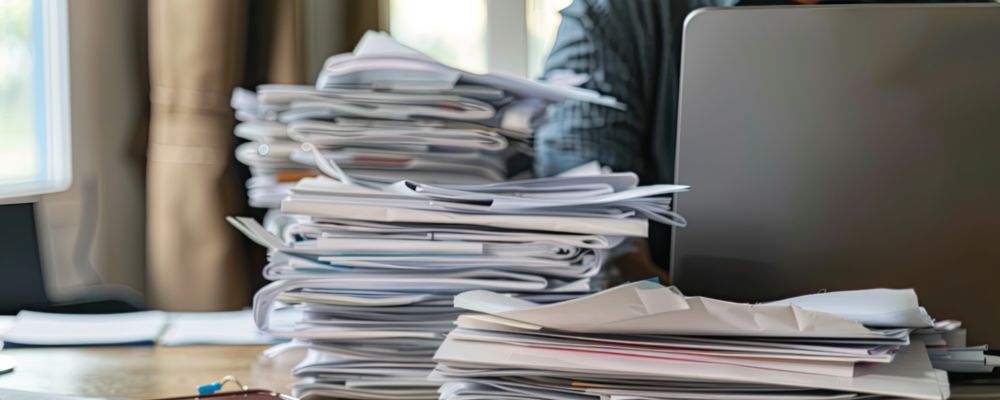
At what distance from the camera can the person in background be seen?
1.13 m

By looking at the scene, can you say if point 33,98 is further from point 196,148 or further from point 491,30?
point 491,30

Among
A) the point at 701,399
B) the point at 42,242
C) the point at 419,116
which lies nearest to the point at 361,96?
the point at 419,116

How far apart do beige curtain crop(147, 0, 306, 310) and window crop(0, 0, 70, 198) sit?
0.37 feet

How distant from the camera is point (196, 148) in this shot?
1.30 metres

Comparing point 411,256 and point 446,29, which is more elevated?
point 446,29

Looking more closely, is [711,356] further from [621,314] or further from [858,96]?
[858,96]

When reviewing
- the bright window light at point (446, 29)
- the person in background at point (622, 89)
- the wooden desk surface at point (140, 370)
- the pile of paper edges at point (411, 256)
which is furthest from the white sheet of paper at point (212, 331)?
the bright window light at point (446, 29)

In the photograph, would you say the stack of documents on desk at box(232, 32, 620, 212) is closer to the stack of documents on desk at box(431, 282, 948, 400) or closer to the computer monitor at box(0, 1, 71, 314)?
the stack of documents on desk at box(431, 282, 948, 400)

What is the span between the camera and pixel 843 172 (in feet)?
2.29

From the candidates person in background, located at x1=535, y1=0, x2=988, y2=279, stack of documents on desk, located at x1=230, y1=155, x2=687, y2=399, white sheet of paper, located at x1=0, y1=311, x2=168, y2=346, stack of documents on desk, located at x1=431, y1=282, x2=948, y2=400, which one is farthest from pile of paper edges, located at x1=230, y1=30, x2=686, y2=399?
person in background, located at x1=535, y1=0, x2=988, y2=279

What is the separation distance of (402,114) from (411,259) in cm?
15

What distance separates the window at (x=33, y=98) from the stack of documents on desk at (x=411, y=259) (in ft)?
2.24

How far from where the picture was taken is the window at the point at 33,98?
1272 mm

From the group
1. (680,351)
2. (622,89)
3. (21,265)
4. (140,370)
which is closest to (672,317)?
(680,351)
